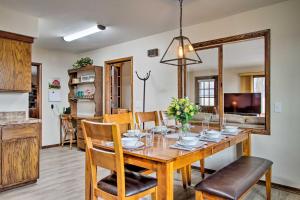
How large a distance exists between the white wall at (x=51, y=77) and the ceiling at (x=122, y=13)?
4.21 feet

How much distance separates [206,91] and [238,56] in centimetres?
74

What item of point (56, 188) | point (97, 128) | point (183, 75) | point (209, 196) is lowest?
point (56, 188)

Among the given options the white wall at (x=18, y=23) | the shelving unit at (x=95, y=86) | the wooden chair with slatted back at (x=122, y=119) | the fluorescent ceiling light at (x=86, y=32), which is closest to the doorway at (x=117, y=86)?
the shelving unit at (x=95, y=86)

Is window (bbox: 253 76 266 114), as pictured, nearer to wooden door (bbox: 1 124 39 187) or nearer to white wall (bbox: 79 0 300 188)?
white wall (bbox: 79 0 300 188)

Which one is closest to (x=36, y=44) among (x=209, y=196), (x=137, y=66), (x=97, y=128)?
(x=137, y=66)

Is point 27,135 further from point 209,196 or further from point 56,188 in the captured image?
point 209,196

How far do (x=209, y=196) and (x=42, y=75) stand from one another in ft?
16.0

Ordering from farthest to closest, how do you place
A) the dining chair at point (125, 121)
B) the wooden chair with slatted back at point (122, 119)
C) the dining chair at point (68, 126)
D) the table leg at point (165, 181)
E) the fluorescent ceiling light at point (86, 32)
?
the dining chair at point (68, 126)
the fluorescent ceiling light at point (86, 32)
the wooden chair with slatted back at point (122, 119)
the dining chair at point (125, 121)
the table leg at point (165, 181)

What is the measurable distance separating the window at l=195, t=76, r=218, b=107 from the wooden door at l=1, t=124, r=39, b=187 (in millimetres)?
2580

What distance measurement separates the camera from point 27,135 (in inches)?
117

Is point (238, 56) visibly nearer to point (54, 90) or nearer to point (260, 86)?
point (260, 86)

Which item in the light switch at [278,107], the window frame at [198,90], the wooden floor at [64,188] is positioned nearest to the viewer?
the wooden floor at [64,188]

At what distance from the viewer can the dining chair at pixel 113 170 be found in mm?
1522

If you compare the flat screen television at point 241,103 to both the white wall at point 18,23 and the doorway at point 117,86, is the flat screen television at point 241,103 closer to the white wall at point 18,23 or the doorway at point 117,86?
the doorway at point 117,86
